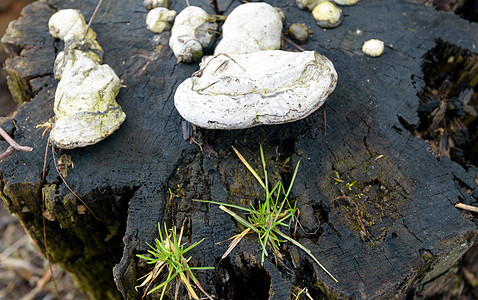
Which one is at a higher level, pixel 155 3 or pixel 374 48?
pixel 155 3

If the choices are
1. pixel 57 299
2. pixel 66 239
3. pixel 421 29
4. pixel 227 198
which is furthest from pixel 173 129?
pixel 57 299

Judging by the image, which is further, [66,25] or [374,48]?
[66,25]

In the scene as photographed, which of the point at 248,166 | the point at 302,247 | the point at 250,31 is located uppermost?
the point at 250,31

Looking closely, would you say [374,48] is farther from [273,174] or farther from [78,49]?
[78,49]

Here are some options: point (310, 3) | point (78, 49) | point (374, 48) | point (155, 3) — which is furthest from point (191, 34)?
point (374, 48)

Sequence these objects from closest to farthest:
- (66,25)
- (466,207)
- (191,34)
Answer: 1. (466,207)
2. (191,34)
3. (66,25)
